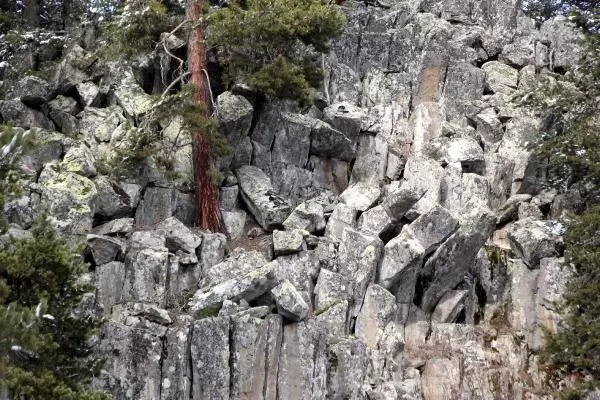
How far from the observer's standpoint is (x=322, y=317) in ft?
67.7

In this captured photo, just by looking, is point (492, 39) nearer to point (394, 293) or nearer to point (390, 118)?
point (390, 118)

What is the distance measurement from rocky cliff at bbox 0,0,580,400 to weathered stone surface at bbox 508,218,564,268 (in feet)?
0.21

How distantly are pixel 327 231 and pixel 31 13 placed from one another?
15.9 m

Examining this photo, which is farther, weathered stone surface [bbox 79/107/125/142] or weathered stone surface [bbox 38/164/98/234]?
weathered stone surface [bbox 79/107/125/142]

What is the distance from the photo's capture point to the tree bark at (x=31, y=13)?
3033cm

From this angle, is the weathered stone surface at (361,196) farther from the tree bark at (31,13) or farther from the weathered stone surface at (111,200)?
the tree bark at (31,13)

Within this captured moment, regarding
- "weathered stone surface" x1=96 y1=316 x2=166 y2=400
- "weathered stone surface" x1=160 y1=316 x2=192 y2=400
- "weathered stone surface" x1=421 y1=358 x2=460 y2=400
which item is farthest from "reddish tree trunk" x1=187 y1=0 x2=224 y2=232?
"weathered stone surface" x1=421 y1=358 x2=460 y2=400

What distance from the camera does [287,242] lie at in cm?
2195

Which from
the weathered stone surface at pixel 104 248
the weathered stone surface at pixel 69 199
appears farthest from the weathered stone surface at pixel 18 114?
the weathered stone surface at pixel 104 248

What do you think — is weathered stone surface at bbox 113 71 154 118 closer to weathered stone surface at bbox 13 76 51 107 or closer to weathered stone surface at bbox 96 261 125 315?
weathered stone surface at bbox 13 76 51 107

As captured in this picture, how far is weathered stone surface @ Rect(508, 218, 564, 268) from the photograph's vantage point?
896 inches

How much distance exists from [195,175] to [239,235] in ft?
7.54

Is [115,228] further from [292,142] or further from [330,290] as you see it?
[292,142]

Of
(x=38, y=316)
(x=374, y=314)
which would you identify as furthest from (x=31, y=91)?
(x=374, y=314)
